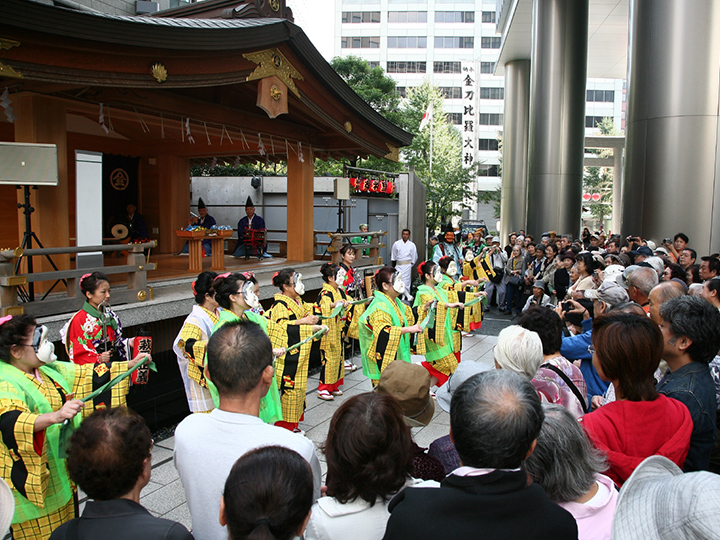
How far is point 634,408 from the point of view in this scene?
2.13 metres

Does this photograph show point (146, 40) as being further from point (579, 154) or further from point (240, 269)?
point (579, 154)

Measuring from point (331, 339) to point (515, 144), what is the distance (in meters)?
22.0

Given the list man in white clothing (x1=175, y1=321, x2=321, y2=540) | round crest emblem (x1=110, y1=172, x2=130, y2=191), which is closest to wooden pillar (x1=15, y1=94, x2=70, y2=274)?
man in white clothing (x1=175, y1=321, x2=321, y2=540)

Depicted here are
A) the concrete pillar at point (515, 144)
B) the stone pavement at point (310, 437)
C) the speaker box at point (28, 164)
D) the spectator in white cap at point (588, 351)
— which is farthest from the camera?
the concrete pillar at point (515, 144)

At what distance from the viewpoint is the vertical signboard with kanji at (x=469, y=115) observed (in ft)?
104

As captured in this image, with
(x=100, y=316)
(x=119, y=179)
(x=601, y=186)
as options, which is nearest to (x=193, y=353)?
(x=100, y=316)

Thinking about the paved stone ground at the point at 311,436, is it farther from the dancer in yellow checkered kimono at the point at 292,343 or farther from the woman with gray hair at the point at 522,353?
the dancer in yellow checkered kimono at the point at 292,343

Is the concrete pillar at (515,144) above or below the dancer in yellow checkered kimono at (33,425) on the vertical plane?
above

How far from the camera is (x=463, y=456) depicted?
1.55m

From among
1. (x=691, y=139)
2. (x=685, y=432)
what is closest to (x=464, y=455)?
(x=685, y=432)

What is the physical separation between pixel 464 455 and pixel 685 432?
3.82 feet

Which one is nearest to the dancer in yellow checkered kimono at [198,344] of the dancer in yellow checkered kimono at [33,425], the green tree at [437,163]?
the dancer in yellow checkered kimono at [33,425]

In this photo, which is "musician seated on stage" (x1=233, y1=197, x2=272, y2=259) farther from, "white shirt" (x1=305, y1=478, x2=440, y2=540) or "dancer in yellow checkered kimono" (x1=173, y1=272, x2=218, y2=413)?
"white shirt" (x1=305, y1=478, x2=440, y2=540)

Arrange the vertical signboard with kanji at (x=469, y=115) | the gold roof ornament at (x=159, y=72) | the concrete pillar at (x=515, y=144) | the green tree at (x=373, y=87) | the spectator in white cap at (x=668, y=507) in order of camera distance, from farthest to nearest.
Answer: the vertical signboard with kanji at (x=469, y=115)
the green tree at (x=373, y=87)
the concrete pillar at (x=515, y=144)
the gold roof ornament at (x=159, y=72)
the spectator in white cap at (x=668, y=507)
